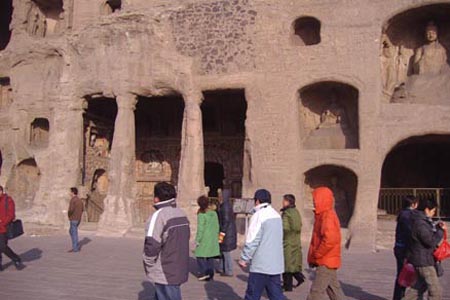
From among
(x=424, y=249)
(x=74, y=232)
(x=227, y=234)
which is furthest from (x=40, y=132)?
(x=424, y=249)

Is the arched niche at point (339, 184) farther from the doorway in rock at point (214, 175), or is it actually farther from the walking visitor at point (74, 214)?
the doorway in rock at point (214, 175)

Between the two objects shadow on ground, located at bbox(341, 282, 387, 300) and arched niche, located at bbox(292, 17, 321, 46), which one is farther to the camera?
arched niche, located at bbox(292, 17, 321, 46)

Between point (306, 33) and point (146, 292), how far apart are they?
11.9 m

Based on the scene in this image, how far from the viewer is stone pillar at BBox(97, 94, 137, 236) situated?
1806 centimetres

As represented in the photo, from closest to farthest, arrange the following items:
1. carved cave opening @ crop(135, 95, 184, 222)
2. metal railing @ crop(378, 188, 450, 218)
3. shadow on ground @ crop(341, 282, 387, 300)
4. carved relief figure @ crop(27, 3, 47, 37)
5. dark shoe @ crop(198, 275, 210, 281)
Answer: shadow on ground @ crop(341, 282, 387, 300), dark shoe @ crop(198, 275, 210, 281), metal railing @ crop(378, 188, 450, 218), carved relief figure @ crop(27, 3, 47, 37), carved cave opening @ crop(135, 95, 184, 222)

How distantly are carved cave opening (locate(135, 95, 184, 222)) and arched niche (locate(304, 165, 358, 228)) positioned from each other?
7929mm

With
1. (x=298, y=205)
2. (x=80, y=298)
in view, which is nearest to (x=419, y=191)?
(x=298, y=205)

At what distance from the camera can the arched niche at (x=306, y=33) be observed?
17.5 metres

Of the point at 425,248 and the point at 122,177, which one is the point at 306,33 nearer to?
the point at 122,177

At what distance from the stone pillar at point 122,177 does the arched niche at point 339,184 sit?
6236 millimetres

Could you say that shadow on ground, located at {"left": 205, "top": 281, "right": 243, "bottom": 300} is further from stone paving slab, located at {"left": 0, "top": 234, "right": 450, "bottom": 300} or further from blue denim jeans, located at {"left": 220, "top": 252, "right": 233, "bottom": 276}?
blue denim jeans, located at {"left": 220, "top": 252, "right": 233, "bottom": 276}

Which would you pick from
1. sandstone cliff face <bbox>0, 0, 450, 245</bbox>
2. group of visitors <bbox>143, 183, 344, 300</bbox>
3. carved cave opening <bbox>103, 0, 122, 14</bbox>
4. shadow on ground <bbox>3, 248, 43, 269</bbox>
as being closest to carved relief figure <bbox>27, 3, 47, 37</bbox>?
sandstone cliff face <bbox>0, 0, 450, 245</bbox>

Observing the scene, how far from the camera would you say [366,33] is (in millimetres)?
16000

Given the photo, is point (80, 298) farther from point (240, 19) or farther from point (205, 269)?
point (240, 19)
